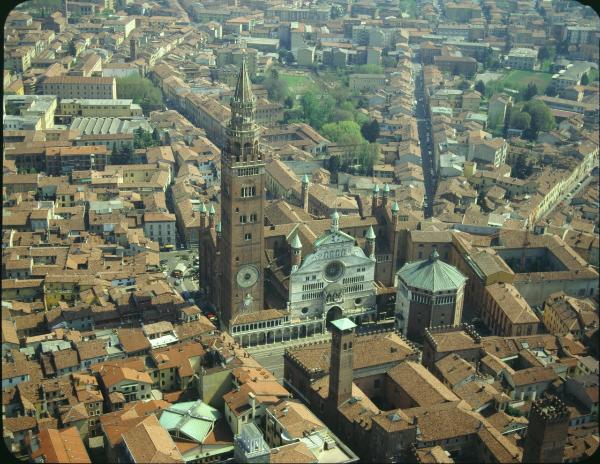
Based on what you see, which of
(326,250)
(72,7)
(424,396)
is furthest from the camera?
(72,7)

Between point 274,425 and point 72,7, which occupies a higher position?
point 72,7

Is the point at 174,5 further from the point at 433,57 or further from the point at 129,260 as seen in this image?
the point at 129,260

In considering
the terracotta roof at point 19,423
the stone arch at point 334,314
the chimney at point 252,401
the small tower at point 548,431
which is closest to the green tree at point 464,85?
the stone arch at point 334,314

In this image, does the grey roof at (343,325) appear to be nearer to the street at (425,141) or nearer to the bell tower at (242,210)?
the bell tower at (242,210)

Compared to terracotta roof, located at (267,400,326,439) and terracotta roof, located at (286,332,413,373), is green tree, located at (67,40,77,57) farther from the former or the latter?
terracotta roof, located at (267,400,326,439)

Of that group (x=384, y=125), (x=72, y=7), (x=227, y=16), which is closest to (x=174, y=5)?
(x=227, y=16)

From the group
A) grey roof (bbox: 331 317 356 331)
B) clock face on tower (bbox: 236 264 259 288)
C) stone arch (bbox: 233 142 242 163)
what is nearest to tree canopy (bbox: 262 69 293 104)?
clock face on tower (bbox: 236 264 259 288)
